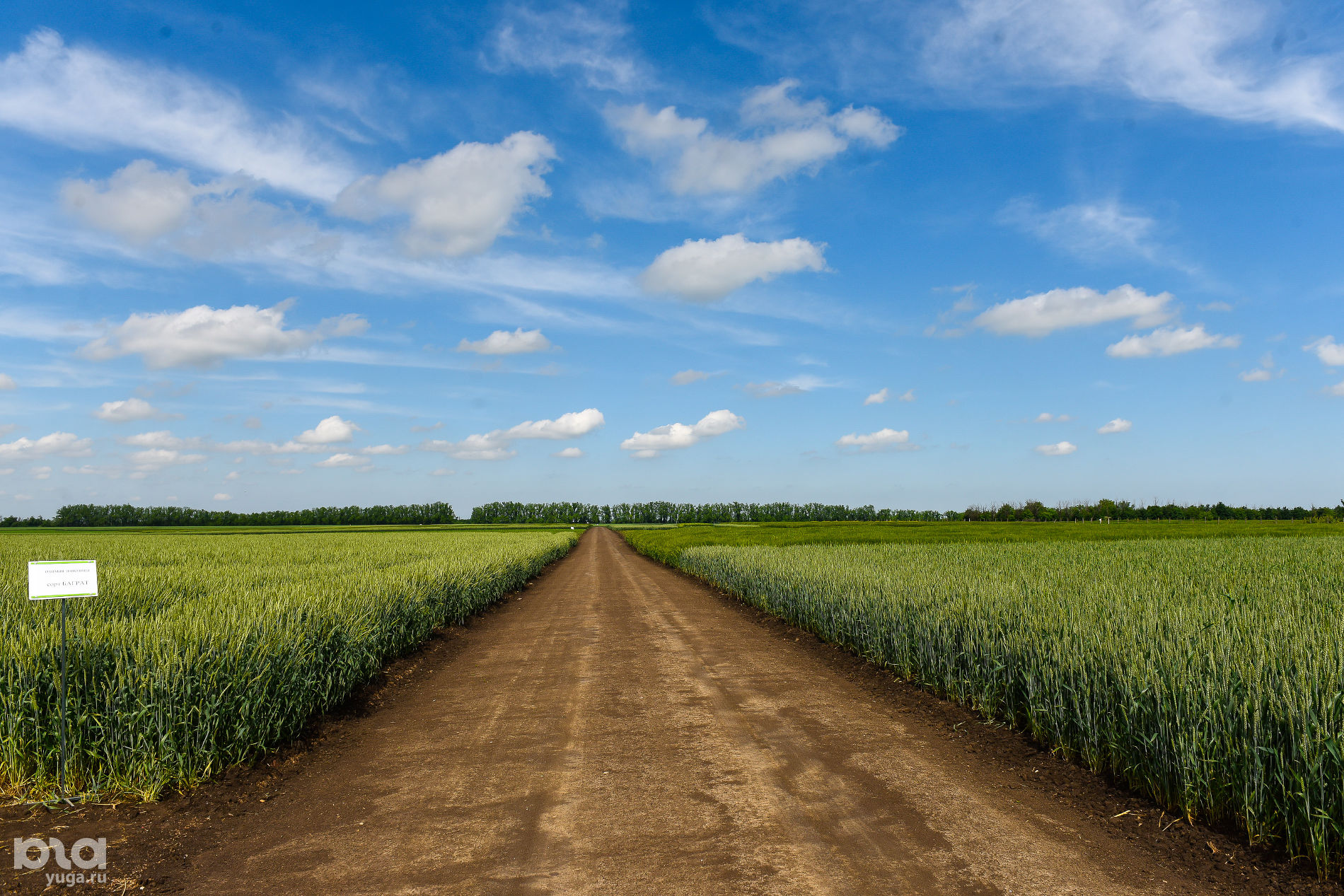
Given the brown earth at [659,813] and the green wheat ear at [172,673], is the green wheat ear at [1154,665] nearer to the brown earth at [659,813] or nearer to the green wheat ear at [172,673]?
the brown earth at [659,813]

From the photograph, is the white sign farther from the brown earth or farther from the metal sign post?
the brown earth

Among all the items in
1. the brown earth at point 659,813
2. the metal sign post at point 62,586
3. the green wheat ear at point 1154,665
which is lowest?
the brown earth at point 659,813

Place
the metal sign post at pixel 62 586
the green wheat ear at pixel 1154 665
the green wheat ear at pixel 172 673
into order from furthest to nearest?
the green wheat ear at pixel 172 673 → the metal sign post at pixel 62 586 → the green wheat ear at pixel 1154 665

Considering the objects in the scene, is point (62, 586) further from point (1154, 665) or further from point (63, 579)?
point (1154, 665)

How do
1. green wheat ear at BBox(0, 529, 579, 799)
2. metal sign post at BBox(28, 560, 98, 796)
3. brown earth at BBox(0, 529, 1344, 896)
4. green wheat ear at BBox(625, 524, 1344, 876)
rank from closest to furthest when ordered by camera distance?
brown earth at BBox(0, 529, 1344, 896), green wheat ear at BBox(625, 524, 1344, 876), metal sign post at BBox(28, 560, 98, 796), green wheat ear at BBox(0, 529, 579, 799)

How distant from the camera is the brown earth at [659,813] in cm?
453

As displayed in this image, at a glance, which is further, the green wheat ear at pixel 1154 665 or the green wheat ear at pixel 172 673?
the green wheat ear at pixel 172 673

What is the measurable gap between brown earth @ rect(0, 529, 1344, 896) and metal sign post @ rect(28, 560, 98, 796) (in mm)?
608

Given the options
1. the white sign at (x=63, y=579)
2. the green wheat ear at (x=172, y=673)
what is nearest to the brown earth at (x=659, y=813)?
the green wheat ear at (x=172, y=673)

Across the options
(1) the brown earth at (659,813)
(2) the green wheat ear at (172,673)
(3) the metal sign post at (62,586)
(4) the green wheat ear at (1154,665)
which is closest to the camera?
(1) the brown earth at (659,813)

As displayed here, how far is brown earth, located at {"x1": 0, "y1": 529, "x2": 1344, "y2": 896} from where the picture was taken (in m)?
4.53

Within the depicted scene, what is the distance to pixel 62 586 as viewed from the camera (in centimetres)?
593

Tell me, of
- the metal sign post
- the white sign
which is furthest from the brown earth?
the white sign

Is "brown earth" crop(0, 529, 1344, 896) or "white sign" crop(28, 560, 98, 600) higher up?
"white sign" crop(28, 560, 98, 600)
